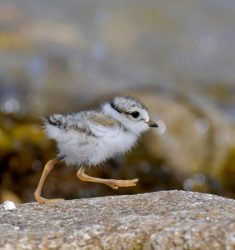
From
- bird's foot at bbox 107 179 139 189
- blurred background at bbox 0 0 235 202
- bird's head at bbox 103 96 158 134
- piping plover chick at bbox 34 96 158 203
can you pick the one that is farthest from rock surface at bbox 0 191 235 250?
blurred background at bbox 0 0 235 202

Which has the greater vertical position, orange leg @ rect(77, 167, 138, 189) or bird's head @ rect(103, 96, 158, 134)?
bird's head @ rect(103, 96, 158, 134)

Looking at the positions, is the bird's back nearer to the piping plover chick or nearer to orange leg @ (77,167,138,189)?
the piping plover chick

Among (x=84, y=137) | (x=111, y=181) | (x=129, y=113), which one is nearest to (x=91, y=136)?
(x=84, y=137)

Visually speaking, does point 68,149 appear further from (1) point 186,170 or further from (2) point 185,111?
(2) point 185,111

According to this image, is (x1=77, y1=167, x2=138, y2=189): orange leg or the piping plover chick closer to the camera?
the piping plover chick

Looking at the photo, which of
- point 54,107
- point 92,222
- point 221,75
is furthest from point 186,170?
point 92,222

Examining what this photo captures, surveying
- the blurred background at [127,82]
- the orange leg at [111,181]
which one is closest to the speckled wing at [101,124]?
the orange leg at [111,181]

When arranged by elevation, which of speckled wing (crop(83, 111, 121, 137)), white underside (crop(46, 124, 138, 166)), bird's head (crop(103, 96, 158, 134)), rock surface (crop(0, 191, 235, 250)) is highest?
bird's head (crop(103, 96, 158, 134))
